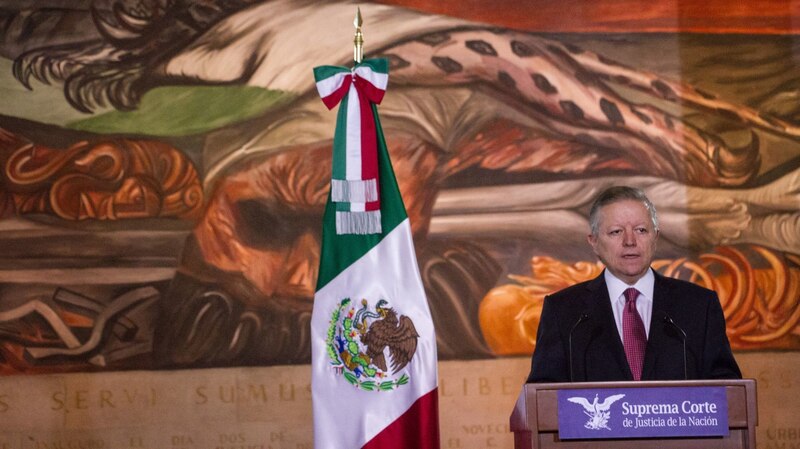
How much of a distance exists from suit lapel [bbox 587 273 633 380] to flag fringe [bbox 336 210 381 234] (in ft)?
5.44

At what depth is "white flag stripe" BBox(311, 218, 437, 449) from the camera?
5.06 m

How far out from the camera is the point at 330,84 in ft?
17.4

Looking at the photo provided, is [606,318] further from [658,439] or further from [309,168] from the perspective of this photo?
[309,168]

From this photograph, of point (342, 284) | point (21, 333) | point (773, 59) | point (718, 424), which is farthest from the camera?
point (773, 59)

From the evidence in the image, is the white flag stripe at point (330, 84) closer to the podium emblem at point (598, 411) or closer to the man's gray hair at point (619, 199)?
the man's gray hair at point (619, 199)

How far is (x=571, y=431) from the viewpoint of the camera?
291 cm

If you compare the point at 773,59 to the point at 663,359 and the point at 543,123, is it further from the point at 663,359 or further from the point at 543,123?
the point at 663,359

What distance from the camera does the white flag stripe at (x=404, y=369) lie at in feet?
16.6

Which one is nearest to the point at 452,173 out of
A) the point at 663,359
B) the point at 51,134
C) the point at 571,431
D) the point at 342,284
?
the point at 342,284

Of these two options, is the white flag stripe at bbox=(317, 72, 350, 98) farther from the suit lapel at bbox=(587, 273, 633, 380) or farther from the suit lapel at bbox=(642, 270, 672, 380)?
the suit lapel at bbox=(642, 270, 672, 380)

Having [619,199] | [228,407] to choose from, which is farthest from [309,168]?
[619,199]

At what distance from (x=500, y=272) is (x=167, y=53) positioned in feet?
8.74

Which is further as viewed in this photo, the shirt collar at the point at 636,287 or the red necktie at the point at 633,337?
the shirt collar at the point at 636,287

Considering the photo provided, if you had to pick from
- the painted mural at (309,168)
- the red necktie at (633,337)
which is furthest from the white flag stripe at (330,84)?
the red necktie at (633,337)
